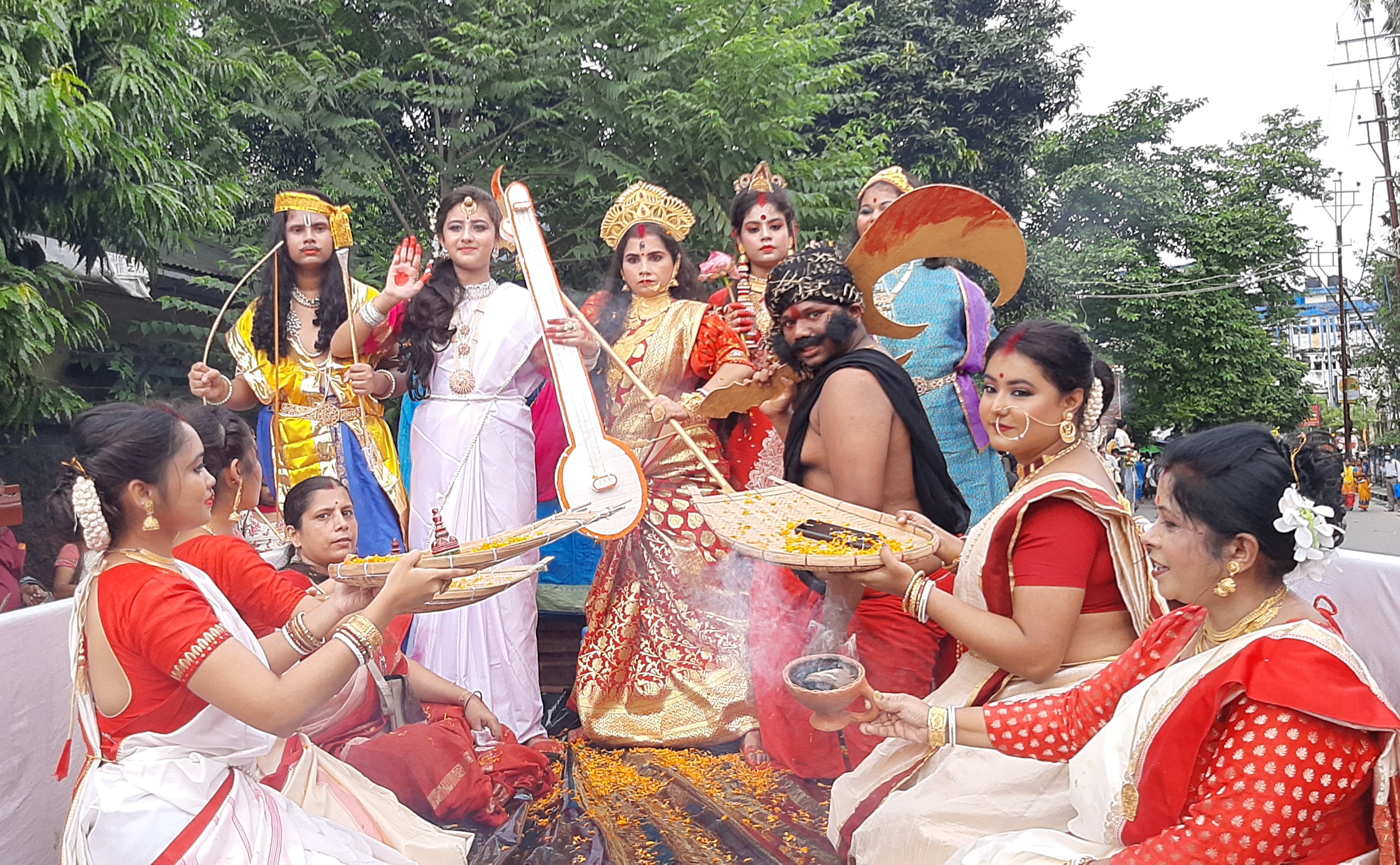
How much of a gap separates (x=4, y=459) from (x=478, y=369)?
475 cm

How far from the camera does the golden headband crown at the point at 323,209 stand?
3770 millimetres

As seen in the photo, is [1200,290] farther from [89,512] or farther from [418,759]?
[89,512]

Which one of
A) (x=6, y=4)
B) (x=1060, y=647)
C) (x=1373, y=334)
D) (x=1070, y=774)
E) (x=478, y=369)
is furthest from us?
(x=1373, y=334)

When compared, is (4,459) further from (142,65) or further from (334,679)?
(334,679)

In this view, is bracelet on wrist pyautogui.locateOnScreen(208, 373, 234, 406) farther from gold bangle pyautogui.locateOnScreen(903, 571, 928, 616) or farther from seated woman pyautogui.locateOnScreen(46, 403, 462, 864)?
gold bangle pyautogui.locateOnScreen(903, 571, 928, 616)

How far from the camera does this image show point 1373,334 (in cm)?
2239

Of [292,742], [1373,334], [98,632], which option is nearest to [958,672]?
[292,742]

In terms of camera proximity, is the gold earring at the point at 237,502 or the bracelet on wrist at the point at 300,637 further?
the gold earring at the point at 237,502

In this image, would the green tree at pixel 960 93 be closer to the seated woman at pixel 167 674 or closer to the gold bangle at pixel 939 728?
the gold bangle at pixel 939 728

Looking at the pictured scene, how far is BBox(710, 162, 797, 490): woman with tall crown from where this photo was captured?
3.72 meters

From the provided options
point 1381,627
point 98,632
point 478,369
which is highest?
point 478,369

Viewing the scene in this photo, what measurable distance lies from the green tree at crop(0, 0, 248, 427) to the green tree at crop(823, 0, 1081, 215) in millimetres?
7411

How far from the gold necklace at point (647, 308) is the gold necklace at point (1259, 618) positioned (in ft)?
8.43

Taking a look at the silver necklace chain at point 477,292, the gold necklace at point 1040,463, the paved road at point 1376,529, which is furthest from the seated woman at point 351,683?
the paved road at point 1376,529
